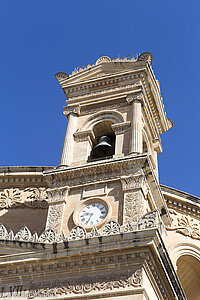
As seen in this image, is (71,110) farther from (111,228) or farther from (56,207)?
(111,228)

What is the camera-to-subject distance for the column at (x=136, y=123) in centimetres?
2276

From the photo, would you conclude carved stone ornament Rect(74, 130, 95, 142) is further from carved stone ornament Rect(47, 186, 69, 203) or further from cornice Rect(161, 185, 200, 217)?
cornice Rect(161, 185, 200, 217)

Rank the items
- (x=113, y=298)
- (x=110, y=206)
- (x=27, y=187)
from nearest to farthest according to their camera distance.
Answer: (x=113, y=298)
(x=110, y=206)
(x=27, y=187)

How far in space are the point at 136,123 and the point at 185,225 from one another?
6.40 m

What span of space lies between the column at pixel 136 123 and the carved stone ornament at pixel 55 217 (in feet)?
13.1

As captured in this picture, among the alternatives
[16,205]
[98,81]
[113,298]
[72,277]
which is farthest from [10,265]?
[98,81]

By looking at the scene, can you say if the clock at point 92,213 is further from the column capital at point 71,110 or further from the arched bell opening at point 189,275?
the arched bell opening at point 189,275

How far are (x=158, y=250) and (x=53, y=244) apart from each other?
12.2ft

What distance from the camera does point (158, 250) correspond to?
59.1 ft

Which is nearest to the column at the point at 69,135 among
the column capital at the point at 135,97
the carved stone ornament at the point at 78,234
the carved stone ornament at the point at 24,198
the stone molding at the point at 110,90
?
the stone molding at the point at 110,90

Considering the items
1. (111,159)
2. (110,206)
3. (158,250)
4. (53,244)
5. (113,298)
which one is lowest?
(113,298)

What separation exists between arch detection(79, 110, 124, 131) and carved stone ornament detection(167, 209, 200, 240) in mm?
5866

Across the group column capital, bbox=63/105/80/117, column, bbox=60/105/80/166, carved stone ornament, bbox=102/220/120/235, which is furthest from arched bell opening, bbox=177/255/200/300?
column capital, bbox=63/105/80/117

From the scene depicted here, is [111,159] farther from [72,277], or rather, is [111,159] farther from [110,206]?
[72,277]
